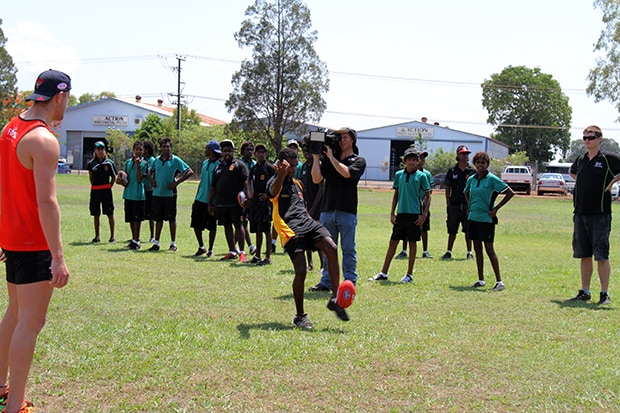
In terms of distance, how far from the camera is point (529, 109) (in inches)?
3969

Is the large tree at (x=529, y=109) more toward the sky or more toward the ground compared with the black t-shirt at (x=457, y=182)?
more toward the sky

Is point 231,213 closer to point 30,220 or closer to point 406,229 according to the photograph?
point 406,229

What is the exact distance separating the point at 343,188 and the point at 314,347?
2.49 meters

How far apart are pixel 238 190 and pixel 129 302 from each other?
484cm

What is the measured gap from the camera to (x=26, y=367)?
4.39 meters

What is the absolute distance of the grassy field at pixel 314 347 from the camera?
16.5 feet

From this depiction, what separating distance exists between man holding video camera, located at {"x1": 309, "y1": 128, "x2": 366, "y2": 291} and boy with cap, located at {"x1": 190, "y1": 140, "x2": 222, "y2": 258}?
5201 millimetres

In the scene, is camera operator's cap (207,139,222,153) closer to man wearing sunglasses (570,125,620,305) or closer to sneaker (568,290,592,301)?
man wearing sunglasses (570,125,620,305)

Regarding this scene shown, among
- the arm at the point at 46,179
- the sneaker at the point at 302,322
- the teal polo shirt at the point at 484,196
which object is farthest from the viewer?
the teal polo shirt at the point at 484,196

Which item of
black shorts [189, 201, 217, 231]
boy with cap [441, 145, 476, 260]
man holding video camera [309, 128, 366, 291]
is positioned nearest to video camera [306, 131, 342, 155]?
man holding video camera [309, 128, 366, 291]

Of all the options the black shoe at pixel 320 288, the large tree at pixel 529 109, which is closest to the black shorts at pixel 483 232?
the black shoe at pixel 320 288

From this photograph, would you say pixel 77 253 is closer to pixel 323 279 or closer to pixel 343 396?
pixel 323 279

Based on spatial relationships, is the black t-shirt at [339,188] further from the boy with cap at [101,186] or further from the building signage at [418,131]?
the building signage at [418,131]

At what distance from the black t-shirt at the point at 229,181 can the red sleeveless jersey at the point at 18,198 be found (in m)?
8.22
